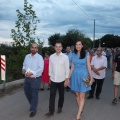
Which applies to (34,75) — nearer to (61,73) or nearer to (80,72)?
(61,73)

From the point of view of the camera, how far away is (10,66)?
51.9 ft

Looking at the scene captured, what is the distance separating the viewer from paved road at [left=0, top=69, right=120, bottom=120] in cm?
721

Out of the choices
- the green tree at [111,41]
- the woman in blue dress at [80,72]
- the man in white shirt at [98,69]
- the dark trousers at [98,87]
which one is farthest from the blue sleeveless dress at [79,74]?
the green tree at [111,41]

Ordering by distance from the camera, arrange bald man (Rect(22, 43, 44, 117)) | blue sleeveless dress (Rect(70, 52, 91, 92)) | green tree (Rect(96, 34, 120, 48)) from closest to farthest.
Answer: blue sleeveless dress (Rect(70, 52, 91, 92)) → bald man (Rect(22, 43, 44, 117)) → green tree (Rect(96, 34, 120, 48))

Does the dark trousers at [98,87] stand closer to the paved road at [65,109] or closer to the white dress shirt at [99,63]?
the white dress shirt at [99,63]

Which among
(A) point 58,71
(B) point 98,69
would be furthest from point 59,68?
(B) point 98,69

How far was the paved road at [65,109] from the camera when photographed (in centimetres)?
721

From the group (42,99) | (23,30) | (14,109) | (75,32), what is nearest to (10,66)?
(23,30)

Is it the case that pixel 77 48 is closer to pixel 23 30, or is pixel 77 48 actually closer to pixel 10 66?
pixel 10 66

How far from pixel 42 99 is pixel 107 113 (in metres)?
2.63

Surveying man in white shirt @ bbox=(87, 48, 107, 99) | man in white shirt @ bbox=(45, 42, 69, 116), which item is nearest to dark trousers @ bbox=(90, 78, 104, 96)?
man in white shirt @ bbox=(87, 48, 107, 99)

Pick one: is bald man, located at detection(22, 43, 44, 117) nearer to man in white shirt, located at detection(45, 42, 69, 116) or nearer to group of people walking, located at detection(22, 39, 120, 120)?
group of people walking, located at detection(22, 39, 120, 120)

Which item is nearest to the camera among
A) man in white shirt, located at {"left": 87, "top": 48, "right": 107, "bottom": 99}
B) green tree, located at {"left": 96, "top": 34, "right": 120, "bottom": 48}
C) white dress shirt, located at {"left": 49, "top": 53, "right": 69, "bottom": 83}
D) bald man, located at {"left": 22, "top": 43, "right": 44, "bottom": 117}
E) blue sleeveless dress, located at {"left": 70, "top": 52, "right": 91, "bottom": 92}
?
blue sleeveless dress, located at {"left": 70, "top": 52, "right": 91, "bottom": 92}

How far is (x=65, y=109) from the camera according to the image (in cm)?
807
